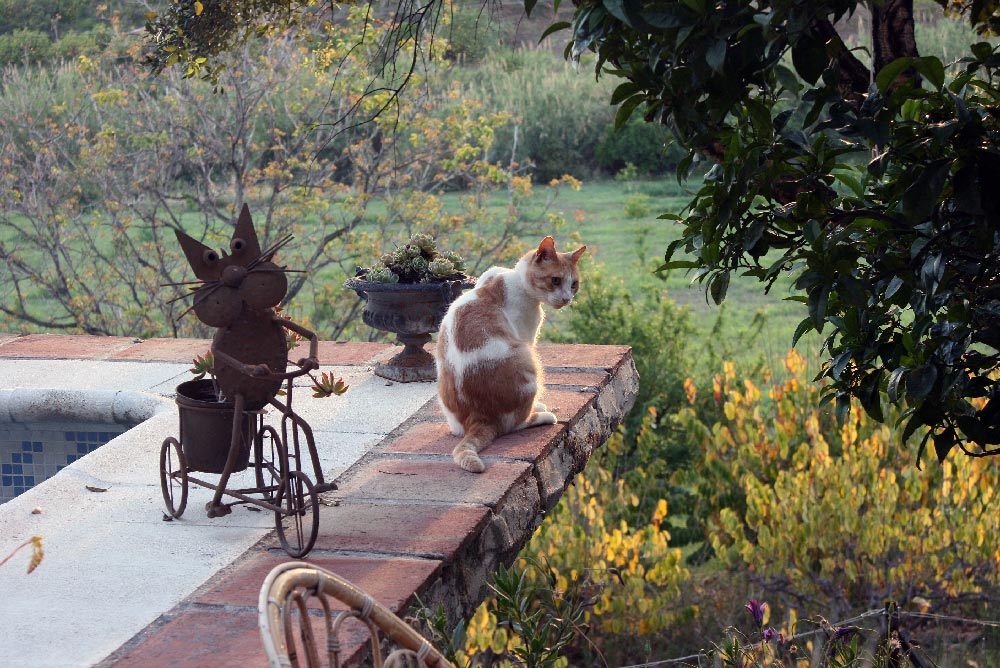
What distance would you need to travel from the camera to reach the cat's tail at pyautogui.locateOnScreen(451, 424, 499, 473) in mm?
3459

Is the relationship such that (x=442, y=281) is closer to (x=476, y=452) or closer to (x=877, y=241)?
(x=476, y=452)

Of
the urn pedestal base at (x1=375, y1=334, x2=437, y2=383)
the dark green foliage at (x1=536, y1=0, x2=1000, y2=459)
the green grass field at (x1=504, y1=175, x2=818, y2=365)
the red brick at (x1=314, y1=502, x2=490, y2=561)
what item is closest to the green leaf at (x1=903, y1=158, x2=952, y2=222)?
the dark green foliage at (x1=536, y1=0, x2=1000, y2=459)

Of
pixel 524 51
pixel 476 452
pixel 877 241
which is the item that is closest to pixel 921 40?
pixel 524 51

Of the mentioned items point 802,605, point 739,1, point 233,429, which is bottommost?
point 802,605


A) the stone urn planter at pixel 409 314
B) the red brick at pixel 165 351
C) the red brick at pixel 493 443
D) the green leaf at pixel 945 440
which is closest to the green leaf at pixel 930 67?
the green leaf at pixel 945 440

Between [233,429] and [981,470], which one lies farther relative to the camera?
[981,470]

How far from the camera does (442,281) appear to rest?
458cm

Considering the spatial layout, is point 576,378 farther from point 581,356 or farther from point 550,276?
point 550,276

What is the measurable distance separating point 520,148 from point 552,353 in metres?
7.72

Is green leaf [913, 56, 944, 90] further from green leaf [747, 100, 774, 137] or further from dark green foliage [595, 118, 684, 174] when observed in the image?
dark green foliage [595, 118, 684, 174]

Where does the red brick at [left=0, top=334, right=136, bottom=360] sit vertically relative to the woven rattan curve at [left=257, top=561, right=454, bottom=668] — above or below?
below

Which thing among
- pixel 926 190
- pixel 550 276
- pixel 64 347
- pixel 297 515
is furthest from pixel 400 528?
pixel 64 347

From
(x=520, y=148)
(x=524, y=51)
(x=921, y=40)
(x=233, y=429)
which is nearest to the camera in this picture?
(x=233, y=429)

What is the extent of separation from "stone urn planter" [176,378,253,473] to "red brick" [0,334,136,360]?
2.20 meters
